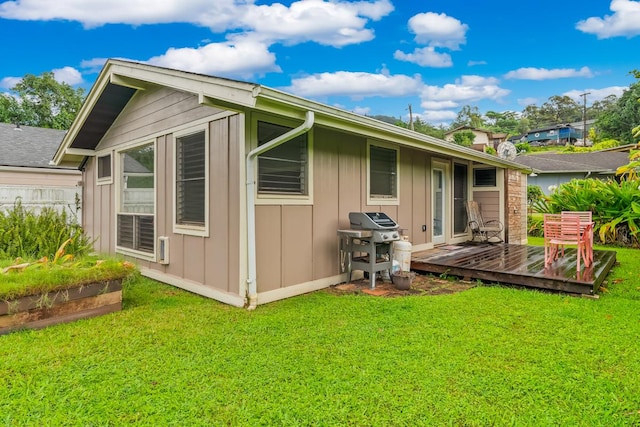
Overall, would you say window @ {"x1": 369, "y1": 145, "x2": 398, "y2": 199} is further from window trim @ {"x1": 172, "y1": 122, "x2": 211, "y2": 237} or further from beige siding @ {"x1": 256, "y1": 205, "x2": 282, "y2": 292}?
window trim @ {"x1": 172, "y1": 122, "x2": 211, "y2": 237}

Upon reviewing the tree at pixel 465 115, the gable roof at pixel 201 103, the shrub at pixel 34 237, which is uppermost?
the tree at pixel 465 115

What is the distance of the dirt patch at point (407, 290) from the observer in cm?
471

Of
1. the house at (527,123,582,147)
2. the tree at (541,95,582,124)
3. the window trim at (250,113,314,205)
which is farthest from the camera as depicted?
the tree at (541,95,582,124)

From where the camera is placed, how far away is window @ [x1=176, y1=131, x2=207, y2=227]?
15.2 feet

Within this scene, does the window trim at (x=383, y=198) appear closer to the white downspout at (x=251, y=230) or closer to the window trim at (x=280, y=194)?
the window trim at (x=280, y=194)

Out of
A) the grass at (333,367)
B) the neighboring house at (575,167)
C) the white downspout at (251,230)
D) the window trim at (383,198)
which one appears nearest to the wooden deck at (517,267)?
the grass at (333,367)

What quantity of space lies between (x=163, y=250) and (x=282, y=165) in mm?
2155

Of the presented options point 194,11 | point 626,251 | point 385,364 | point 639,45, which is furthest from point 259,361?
point 639,45

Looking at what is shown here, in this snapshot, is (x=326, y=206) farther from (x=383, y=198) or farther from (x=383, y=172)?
(x=383, y=172)

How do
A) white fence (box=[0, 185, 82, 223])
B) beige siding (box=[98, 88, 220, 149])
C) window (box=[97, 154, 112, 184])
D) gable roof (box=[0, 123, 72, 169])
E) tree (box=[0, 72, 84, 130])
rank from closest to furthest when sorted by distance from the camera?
1. beige siding (box=[98, 88, 220, 149])
2. window (box=[97, 154, 112, 184])
3. white fence (box=[0, 185, 82, 223])
4. gable roof (box=[0, 123, 72, 169])
5. tree (box=[0, 72, 84, 130])

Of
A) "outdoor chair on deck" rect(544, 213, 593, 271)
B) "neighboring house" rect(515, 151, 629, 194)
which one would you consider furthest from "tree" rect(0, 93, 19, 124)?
"neighboring house" rect(515, 151, 629, 194)

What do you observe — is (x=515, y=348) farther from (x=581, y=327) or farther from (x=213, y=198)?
(x=213, y=198)

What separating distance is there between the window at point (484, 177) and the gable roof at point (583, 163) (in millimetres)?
10005

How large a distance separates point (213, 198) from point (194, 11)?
8.78 metres
